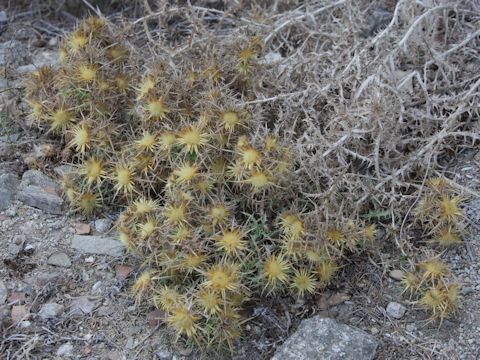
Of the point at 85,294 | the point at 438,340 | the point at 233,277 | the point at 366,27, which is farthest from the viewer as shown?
the point at 366,27

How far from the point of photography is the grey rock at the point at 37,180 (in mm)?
2895

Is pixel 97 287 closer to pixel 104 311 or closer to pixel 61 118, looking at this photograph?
pixel 104 311

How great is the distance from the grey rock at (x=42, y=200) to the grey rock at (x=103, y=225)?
18 centimetres

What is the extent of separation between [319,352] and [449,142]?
43.7 inches

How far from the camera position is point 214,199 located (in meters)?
2.49

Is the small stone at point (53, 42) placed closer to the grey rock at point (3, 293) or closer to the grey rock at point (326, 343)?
the grey rock at point (3, 293)

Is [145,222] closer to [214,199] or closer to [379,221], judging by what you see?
[214,199]

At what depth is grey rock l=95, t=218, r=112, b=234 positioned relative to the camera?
9.06ft

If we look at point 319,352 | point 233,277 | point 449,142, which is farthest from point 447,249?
point 233,277

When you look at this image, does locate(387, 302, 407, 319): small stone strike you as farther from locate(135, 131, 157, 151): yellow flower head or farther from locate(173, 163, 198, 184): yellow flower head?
A: locate(135, 131, 157, 151): yellow flower head

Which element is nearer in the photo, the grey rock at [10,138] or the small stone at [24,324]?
the small stone at [24,324]

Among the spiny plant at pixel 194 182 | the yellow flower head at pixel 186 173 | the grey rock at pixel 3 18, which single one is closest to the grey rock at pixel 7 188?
the spiny plant at pixel 194 182

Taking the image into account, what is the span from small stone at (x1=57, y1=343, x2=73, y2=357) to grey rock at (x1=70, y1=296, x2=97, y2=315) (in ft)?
0.45

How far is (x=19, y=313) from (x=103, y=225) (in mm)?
494
